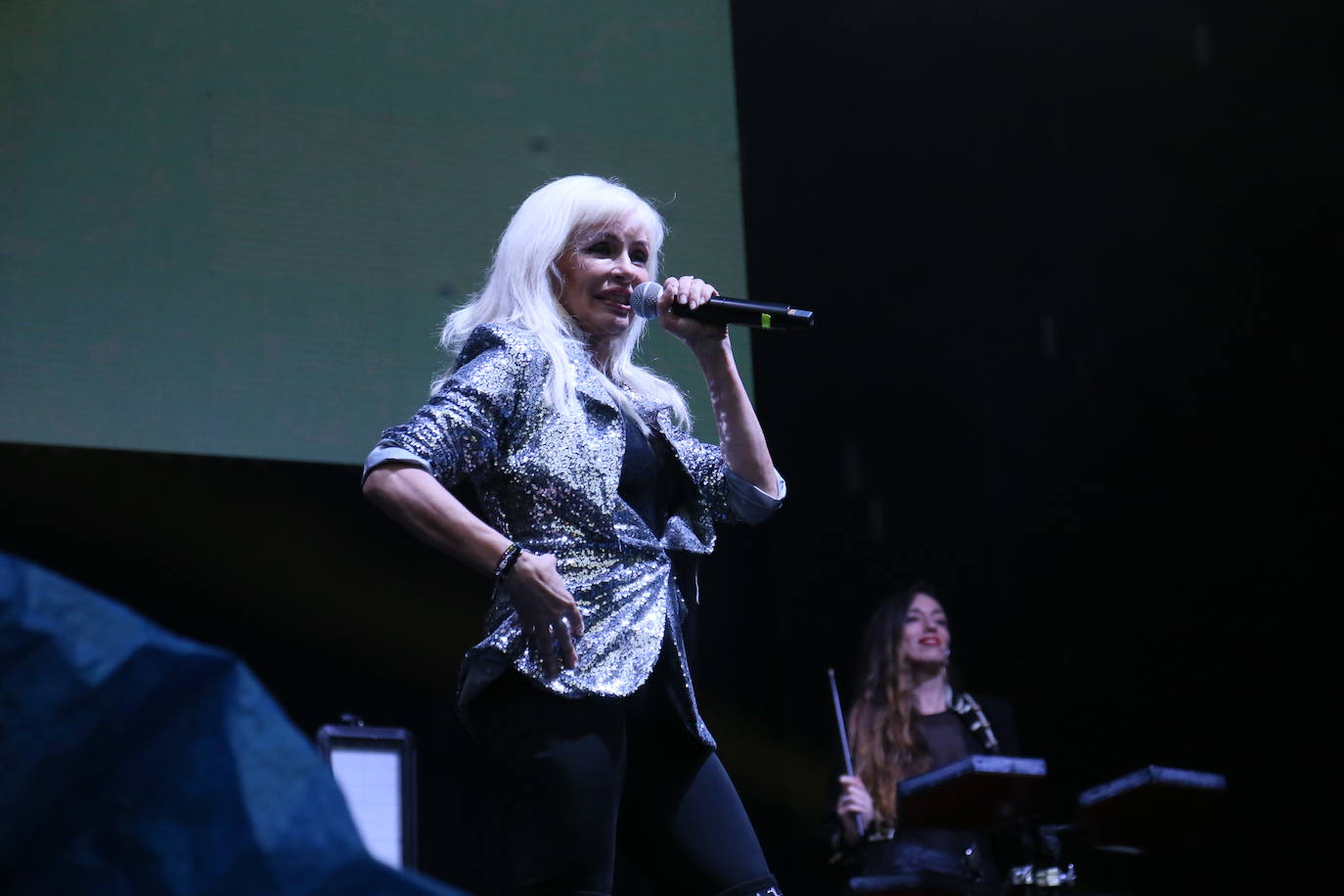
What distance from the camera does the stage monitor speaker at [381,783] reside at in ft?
10.7

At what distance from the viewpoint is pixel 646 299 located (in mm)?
1830

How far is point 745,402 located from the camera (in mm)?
1819

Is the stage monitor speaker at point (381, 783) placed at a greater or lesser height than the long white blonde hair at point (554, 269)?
lesser

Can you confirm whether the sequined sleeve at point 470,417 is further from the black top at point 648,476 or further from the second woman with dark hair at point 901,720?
the second woman with dark hair at point 901,720

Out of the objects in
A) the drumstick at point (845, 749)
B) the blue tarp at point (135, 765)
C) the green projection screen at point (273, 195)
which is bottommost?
the drumstick at point (845, 749)

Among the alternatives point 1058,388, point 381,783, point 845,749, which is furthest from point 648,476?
point 1058,388

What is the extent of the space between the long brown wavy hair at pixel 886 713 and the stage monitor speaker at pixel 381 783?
1267mm

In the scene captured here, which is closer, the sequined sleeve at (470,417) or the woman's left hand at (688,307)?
the sequined sleeve at (470,417)

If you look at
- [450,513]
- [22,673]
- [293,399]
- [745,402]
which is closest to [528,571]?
[450,513]

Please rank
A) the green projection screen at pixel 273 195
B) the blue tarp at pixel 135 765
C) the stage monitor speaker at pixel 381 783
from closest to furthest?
the blue tarp at pixel 135 765 < the stage monitor speaker at pixel 381 783 < the green projection screen at pixel 273 195

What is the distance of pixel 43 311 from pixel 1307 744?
3.31 meters

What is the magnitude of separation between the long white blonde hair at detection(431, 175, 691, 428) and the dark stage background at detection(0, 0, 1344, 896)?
2.56 m

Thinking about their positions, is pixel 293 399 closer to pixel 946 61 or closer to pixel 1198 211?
pixel 946 61

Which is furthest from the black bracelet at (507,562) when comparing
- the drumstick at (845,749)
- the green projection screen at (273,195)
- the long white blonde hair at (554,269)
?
the drumstick at (845,749)
